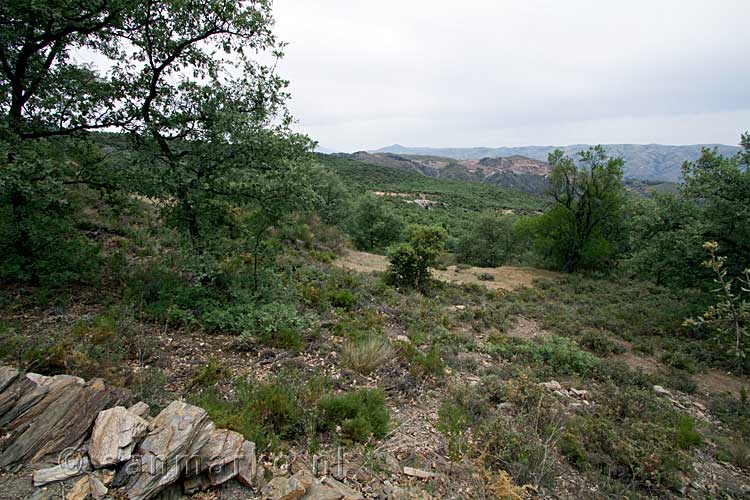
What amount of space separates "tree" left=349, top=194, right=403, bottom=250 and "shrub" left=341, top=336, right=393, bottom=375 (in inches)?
730

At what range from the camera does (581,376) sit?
633 cm

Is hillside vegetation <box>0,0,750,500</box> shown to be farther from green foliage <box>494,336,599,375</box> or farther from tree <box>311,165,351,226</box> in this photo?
tree <box>311,165,351,226</box>

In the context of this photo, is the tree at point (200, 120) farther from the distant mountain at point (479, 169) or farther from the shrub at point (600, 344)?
the distant mountain at point (479, 169)

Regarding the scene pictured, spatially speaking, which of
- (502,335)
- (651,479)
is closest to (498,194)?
(502,335)

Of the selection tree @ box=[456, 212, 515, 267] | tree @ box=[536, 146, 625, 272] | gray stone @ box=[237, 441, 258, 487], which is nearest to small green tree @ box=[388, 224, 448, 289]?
gray stone @ box=[237, 441, 258, 487]

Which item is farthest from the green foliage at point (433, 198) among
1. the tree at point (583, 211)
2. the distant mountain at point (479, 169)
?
the distant mountain at point (479, 169)

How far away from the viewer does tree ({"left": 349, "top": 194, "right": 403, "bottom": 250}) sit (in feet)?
78.6

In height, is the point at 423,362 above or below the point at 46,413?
below

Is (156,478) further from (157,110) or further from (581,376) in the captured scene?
(581,376)

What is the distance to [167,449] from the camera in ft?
8.39

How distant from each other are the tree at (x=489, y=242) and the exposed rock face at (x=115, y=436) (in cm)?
2136

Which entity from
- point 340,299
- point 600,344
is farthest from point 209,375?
point 600,344

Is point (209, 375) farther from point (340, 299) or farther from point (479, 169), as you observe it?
point (479, 169)

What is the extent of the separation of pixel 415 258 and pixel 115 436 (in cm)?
958
